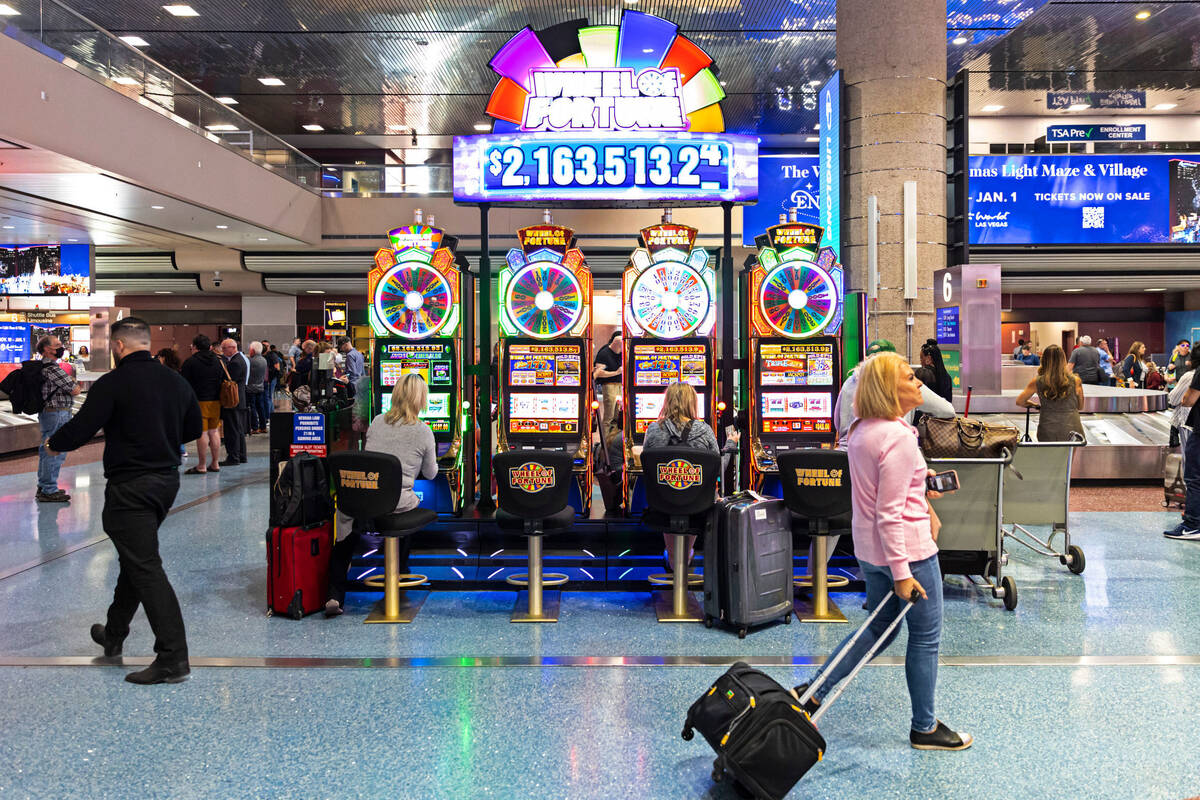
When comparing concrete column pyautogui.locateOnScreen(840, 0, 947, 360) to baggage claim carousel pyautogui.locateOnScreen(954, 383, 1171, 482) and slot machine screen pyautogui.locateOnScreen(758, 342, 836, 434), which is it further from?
slot machine screen pyautogui.locateOnScreen(758, 342, 836, 434)

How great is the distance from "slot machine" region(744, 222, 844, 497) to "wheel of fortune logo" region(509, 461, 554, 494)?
5.71 ft

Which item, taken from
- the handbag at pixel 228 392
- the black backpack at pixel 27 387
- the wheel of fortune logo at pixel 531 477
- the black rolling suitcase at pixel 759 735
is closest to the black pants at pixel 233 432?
the handbag at pixel 228 392

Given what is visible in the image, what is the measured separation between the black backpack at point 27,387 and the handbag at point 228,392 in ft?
8.13

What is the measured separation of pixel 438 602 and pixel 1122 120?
17594 mm

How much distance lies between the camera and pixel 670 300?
611 centimetres

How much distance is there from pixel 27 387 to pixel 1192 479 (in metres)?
9.46

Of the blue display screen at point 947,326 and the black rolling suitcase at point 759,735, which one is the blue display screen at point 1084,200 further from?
the black rolling suitcase at point 759,735

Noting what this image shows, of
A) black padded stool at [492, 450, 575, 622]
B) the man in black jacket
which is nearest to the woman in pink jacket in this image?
black padded stool at [492, 450, 575, 622]

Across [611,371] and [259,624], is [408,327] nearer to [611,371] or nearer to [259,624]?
[611,371]

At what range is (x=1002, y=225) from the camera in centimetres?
1492

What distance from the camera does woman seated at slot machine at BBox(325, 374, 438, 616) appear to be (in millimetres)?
5051

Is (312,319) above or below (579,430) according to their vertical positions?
above

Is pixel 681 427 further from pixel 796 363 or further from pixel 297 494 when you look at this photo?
pixel 297 494

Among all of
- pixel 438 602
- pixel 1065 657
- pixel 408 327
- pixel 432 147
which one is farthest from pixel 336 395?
pixel 432 147
